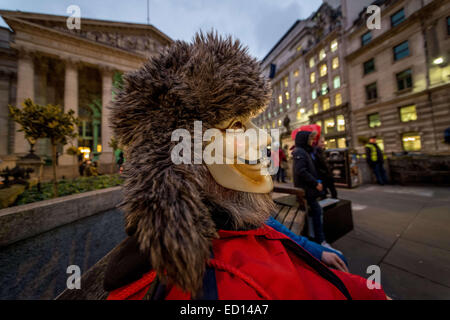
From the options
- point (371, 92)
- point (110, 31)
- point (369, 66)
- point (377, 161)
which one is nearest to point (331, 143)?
point (371, 92)

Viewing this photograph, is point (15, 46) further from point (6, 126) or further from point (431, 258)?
point (431, 258)

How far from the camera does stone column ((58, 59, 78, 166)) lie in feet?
43.2

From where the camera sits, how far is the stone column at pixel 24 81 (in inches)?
481

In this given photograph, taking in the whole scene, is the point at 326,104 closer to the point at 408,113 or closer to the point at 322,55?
the point at 322,55

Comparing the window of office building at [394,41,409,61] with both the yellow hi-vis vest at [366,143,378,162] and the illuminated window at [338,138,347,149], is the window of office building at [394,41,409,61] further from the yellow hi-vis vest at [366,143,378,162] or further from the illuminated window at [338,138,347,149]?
the yellow hi-vis vest at [366,143,378,162]

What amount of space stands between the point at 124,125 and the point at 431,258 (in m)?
3.62

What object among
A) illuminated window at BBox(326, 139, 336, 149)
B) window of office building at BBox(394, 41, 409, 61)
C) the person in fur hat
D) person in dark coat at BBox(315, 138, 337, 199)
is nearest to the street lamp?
window of office building at BBox(394, 41, 409, 61)

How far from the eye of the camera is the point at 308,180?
2760mm

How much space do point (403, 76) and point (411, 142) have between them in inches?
244

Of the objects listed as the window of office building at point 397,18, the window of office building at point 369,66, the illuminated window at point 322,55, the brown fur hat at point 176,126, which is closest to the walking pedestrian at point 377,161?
the brown fur hat at point 176,126

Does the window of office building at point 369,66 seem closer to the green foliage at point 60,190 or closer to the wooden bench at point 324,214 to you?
the wooden bench at point 324,214

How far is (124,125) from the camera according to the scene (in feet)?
2.57

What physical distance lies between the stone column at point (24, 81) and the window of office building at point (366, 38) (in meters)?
32.6

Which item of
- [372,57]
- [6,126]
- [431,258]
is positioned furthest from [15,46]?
[372,57]
